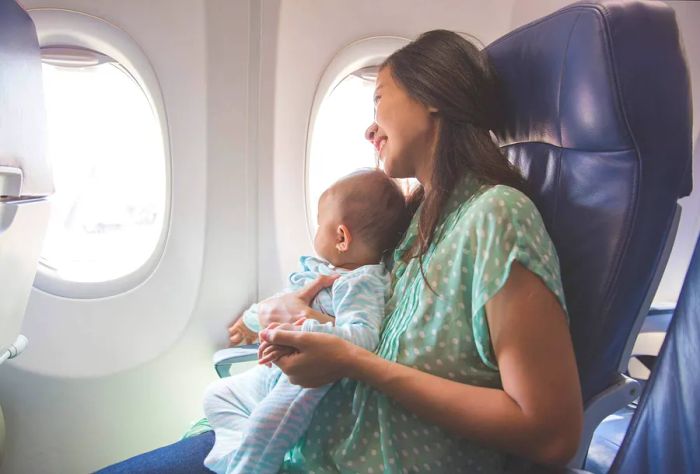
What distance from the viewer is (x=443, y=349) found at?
0.97 m

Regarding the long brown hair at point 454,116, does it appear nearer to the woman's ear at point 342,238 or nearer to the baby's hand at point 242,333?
the woman's ear at point 342,238

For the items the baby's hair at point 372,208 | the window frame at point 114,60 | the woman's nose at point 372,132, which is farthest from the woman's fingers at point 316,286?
the window frame at point 114,60

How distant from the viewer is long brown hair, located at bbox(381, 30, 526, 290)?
3.58 ft

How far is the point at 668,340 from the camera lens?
1099 mm

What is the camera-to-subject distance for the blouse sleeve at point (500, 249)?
0.85 meters

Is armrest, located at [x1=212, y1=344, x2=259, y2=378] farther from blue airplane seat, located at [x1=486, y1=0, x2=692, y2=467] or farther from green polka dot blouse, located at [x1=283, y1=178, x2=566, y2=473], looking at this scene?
blue airplane seat, located at [x1=486, y1=0, x2=692, y2=467]

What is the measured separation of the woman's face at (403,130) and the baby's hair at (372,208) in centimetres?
13

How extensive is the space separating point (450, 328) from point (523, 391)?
0.60 ft

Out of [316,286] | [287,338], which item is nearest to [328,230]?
[316,286]

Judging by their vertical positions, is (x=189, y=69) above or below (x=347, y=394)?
above

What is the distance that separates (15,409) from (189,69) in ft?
4.76

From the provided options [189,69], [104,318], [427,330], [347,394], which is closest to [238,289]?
[104,318]

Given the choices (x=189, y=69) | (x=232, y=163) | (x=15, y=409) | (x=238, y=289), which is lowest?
(x=15, y=409)

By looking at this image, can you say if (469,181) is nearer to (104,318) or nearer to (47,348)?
(104,318)
